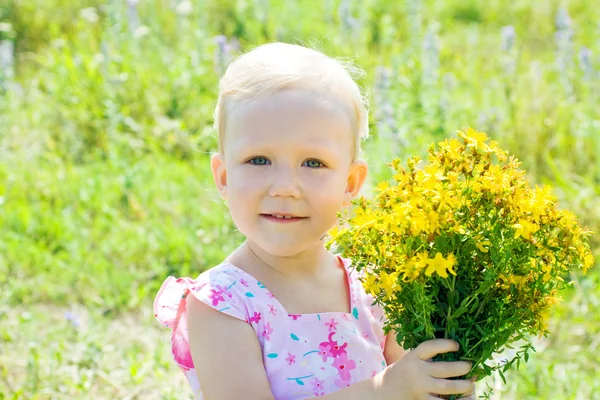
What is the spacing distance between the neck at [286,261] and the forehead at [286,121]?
0.82 ft

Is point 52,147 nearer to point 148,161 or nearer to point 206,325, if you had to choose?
point 148,161

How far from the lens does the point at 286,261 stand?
204 centimetres

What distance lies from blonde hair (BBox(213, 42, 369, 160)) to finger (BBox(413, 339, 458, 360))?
0.55m

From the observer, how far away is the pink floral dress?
191 cm

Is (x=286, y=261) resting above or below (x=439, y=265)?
below

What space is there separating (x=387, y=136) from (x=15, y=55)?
3.22 meters

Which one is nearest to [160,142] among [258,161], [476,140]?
[258,161]

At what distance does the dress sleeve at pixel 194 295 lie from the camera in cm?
191

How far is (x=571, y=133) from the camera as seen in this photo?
4426mm

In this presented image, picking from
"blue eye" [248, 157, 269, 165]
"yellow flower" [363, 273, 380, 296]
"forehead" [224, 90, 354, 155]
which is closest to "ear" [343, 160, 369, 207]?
"forehead" [224, 90, 354, 155]

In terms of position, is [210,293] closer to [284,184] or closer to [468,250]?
[284,184]

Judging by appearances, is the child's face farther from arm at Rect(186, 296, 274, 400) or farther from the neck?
arm at Rect(186, 296, 274, 400)

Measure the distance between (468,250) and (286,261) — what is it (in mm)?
494

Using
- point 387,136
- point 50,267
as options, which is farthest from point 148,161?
point 387,136
